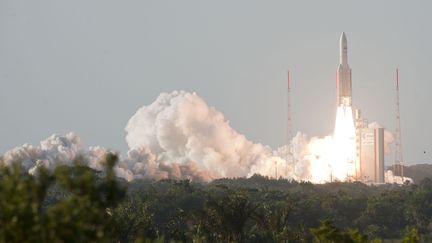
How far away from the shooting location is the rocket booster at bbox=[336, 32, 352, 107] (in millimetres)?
178000

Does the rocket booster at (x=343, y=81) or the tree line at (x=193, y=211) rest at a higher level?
the rocket booster at (x=343, y=81)

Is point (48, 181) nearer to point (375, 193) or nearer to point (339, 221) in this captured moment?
point (339, 221)

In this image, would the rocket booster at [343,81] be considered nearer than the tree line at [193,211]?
No

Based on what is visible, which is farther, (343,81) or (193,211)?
(343,81)

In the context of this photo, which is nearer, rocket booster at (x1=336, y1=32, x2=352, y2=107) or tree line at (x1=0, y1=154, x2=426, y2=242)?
tree line at (x1=0, y1=154, x2=426, y2=242)

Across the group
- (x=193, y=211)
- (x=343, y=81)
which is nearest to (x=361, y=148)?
(x=343, y=81)

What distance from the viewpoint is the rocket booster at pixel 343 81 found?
178 meters

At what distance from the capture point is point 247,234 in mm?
95625

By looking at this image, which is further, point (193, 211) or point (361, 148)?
point (361, 148)

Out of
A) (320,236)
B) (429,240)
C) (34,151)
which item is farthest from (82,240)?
(34,151)

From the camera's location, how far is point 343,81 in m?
179

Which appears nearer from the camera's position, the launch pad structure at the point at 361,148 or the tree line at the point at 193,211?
the tree line at the point at 193,211

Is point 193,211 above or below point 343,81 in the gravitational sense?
below

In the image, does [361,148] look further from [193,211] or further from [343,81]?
[193,211]
